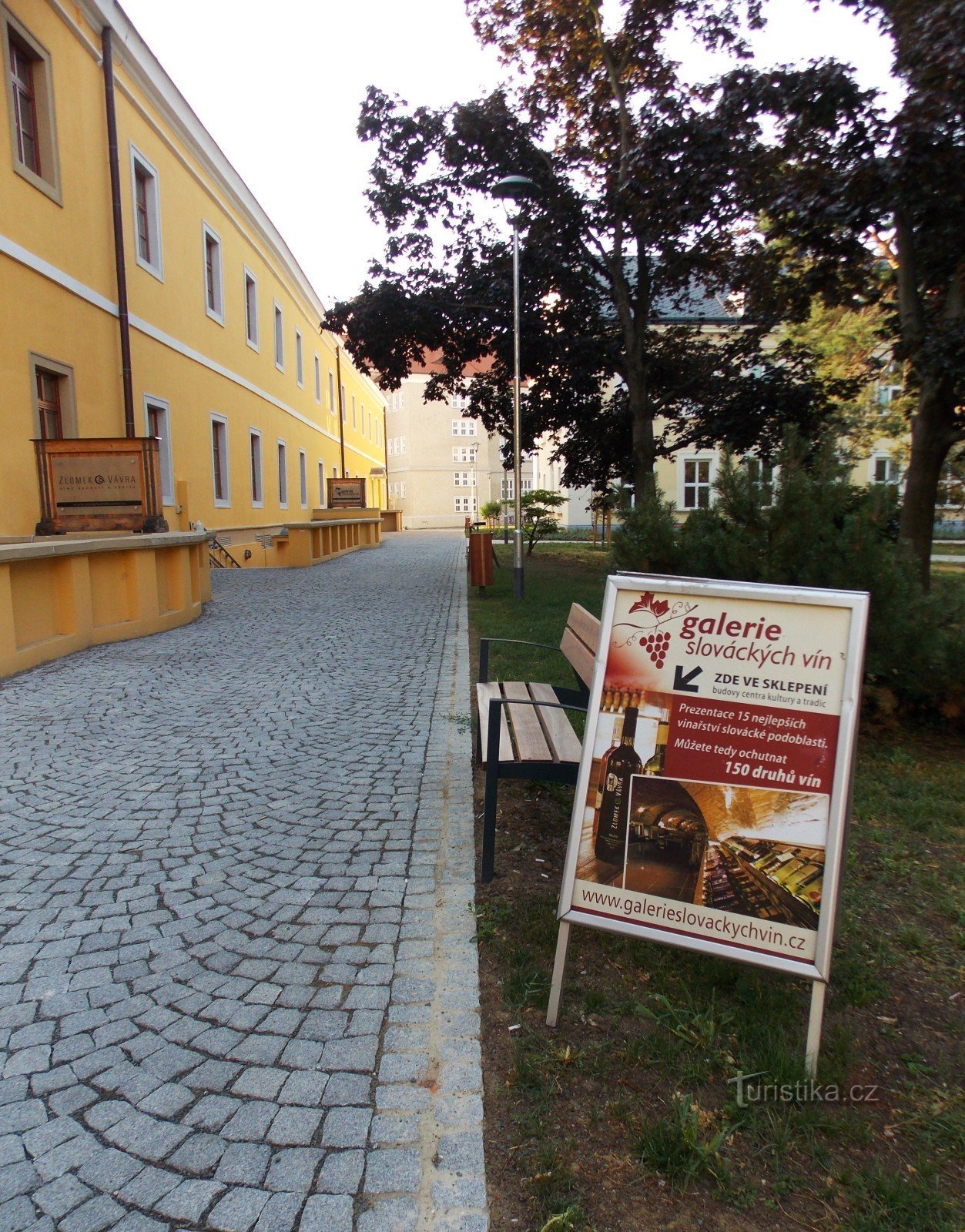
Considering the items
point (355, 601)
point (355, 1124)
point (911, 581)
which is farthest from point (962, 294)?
point (355, 1124)

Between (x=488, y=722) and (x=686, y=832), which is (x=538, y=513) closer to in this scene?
(x=488, y=722)

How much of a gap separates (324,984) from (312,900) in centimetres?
59

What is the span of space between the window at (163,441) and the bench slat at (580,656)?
13.4 m

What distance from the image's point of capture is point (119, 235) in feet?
45.1

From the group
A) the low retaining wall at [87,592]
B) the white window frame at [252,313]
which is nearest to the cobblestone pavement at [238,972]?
the low retaining wall at [87,592]

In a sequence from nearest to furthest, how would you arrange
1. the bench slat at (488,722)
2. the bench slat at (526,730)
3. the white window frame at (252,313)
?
the bench slat at (526,730), the bench slat at (488,722), the white window frame at (252,313)

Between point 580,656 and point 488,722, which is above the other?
point 580,656

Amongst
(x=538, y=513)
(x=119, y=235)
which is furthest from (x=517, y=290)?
(x=538, y=513)

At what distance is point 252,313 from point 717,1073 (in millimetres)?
24694

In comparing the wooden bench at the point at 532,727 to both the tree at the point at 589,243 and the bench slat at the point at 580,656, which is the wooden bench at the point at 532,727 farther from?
the tree at the point at 589,243

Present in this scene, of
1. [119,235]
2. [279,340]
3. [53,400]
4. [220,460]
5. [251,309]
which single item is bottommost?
[220,460]

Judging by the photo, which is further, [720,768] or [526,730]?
[526,730]

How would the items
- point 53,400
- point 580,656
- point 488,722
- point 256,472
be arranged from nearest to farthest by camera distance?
point 488,722, point 580,656, point 53,400, point 256,472

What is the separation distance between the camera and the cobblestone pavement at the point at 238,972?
1880mm
